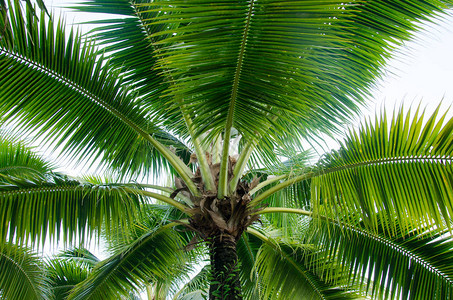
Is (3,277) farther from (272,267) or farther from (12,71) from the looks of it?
(272,267)

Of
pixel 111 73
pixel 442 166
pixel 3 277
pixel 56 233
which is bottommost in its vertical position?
pixel 3 277

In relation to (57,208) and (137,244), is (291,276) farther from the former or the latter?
(57,208)

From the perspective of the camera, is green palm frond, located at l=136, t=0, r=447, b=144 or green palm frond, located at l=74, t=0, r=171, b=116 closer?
green palm frond, located at l=136, t=0, r=447, b=144

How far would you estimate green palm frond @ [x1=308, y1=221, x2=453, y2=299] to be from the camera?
10.8 feet

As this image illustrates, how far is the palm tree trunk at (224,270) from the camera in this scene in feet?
9.77

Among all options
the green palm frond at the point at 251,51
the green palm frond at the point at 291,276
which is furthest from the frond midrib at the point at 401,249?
the green palm frond at the point at 251,51

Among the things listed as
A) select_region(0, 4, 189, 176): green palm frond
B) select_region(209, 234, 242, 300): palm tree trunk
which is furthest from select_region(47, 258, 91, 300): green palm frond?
select_region(209, 234, 242, 300): palm tree trunk

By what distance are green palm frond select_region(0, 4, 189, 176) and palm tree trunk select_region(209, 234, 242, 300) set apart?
0.91 meters

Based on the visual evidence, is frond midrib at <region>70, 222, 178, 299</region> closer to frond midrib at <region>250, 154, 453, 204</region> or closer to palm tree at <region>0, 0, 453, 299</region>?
palm tree at <region>0, 0, 453, 299</region>

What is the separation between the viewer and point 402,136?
2652mm

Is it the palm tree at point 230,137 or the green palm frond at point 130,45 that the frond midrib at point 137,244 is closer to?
the palm tree at point 230,137

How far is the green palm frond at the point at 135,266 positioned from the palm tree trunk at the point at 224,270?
2.47ft

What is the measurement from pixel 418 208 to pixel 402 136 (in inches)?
19.7

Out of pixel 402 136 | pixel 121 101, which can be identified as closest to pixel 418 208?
pixel 402 136
